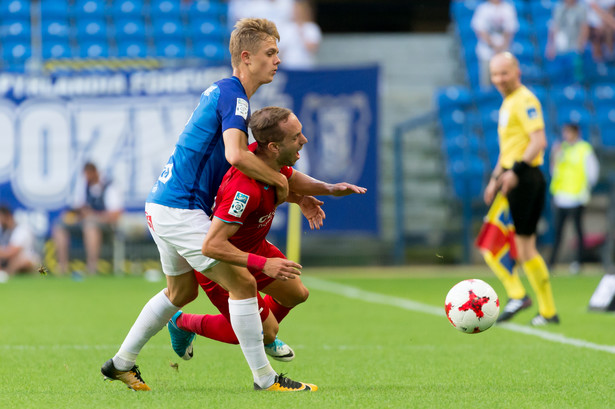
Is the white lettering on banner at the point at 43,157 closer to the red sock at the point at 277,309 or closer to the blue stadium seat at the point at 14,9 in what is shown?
the blue stadium seat at the point at 14,9

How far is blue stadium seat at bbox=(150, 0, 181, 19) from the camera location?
1980cm

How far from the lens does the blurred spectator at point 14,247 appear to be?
49.6ft

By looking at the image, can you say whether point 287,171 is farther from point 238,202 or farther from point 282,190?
point 238,202

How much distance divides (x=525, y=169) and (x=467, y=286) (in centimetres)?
258

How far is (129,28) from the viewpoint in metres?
19.5

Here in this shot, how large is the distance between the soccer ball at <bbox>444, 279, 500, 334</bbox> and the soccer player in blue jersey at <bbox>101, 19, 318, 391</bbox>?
132cm

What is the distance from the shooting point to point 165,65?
16.2 m

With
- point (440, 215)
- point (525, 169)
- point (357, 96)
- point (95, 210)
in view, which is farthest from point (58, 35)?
point (525, 169)

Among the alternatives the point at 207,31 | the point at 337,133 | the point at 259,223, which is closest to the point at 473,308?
the point at 259,223

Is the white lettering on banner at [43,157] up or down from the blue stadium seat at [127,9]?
down

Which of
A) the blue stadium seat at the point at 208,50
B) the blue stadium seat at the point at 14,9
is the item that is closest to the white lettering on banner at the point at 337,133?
the blue stadium seat at the point at 208,50

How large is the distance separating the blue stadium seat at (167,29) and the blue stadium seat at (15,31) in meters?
2.43

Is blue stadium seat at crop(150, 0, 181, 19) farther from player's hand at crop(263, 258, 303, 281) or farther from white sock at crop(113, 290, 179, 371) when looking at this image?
player's hand at crop(263, 258, 303, 281)

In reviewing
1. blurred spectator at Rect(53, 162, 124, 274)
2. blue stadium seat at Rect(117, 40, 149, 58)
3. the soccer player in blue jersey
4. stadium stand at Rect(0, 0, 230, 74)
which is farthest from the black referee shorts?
blue stadium seat at Rect(117, 40, 149, 58)
